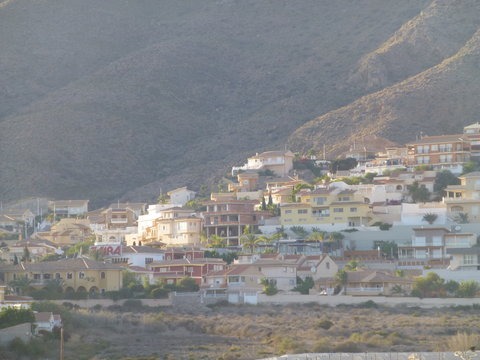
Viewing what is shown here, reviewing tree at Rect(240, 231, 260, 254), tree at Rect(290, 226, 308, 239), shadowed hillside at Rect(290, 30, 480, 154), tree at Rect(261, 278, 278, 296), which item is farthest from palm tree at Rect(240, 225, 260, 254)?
shadowed hillside at Rect(290, 30, 480, 154)

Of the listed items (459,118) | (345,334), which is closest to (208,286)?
(345,334)

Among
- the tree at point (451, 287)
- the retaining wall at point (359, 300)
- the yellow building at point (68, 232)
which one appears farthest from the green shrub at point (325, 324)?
the yellow building at point (68, 232)

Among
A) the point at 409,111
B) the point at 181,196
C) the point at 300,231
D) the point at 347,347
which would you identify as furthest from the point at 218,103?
the point at 347,347

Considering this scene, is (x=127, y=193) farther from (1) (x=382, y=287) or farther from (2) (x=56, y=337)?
(2) (x=56, y=337)

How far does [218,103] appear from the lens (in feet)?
607

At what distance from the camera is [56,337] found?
75.0m

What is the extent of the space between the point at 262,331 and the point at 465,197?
29.1 meters

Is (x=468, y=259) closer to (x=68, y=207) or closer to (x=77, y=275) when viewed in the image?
(x=77, y=275)

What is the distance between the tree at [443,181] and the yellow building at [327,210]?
23.2 feet

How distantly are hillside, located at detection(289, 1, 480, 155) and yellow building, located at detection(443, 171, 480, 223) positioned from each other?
30517 mm

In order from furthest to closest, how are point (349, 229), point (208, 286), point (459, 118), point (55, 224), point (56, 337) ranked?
point (459, 118) < point (55, 224) < point (349, 229) < point (208, 286) < point (56, 337)

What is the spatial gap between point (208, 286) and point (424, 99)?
59905 millimetres

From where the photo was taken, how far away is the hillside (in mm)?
141625

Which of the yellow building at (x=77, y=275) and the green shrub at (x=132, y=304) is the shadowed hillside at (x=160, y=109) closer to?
the yellow building at (x=77, y=275)
